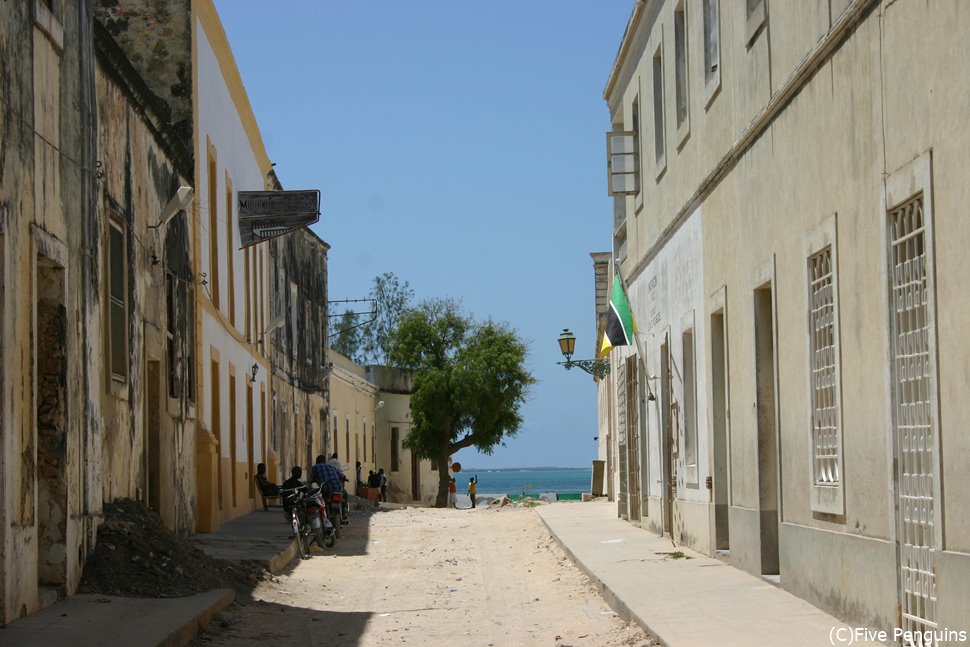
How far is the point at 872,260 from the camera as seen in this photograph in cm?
888

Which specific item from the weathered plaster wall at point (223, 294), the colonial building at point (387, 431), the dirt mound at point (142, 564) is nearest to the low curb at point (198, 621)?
the dirt mound at point (142, 564)

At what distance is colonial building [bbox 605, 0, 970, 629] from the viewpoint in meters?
7.55

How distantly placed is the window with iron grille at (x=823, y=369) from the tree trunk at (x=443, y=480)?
37020 mm

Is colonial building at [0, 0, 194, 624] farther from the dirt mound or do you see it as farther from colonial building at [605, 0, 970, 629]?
colonial building at [605, 0, 970, 629]

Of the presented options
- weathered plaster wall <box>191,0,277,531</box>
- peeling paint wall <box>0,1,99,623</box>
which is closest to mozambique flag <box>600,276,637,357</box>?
weathered plaster wall <box>191,0,277,531</box>

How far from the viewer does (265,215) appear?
27.0 m

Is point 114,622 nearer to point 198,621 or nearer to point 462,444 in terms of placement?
point 198,621

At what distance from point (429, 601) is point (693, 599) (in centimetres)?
321

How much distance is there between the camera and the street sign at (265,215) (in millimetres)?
26656

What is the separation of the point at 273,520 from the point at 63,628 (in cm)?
1523

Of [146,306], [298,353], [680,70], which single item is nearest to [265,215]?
[146,306]

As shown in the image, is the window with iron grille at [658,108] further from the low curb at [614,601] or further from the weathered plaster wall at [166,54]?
the weathered plaster wall at [166,54]

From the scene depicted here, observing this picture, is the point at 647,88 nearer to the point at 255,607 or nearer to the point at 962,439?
the point at 255,607

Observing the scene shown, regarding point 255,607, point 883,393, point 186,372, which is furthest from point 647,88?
point 883,393
